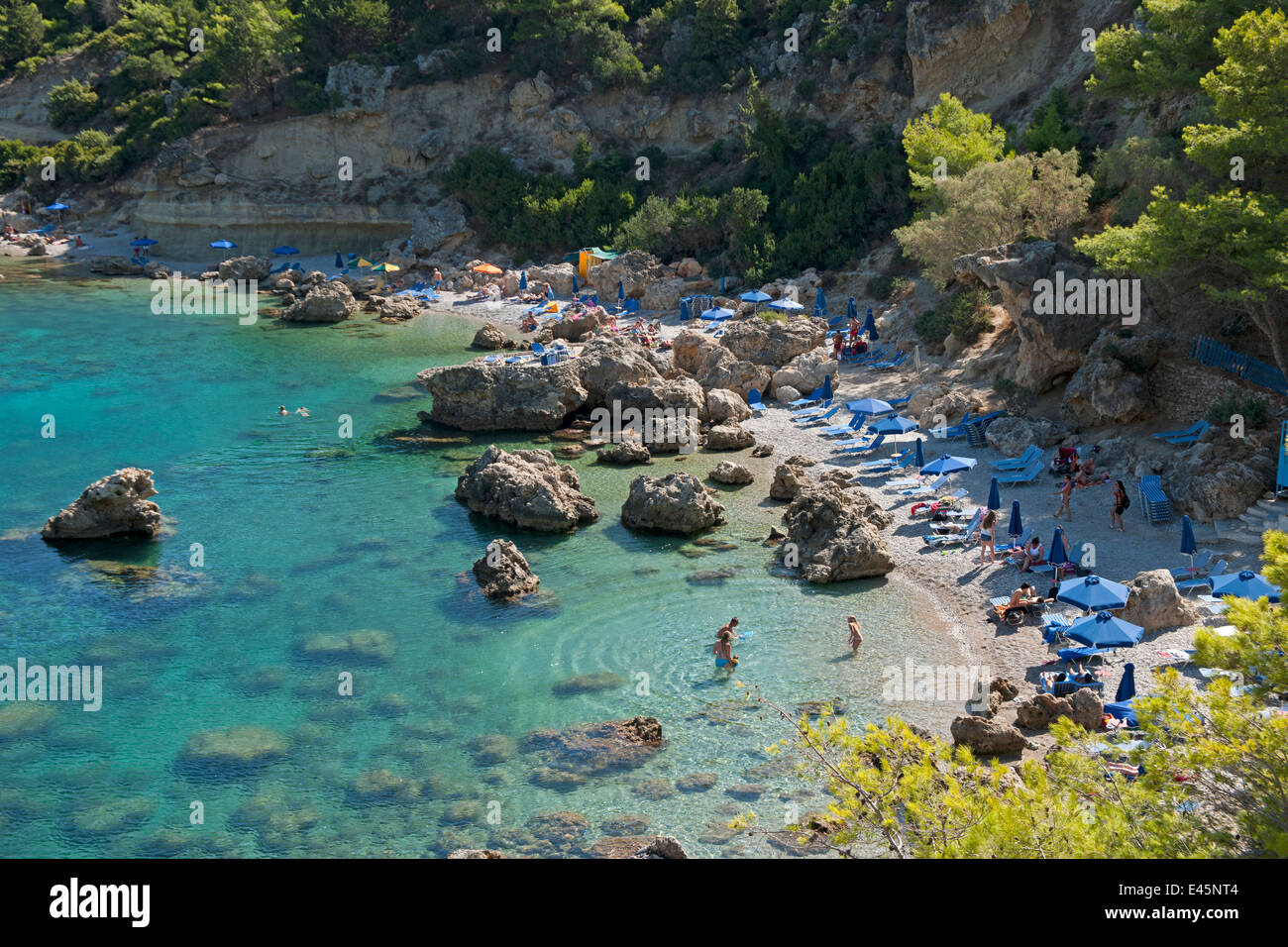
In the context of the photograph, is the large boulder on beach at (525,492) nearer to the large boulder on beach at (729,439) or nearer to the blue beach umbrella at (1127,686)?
the large boulder on beach at (729,439)

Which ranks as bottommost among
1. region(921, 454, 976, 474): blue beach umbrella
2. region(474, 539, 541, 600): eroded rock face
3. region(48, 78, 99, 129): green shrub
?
region(474, 539, 541, 600): eroded rock face

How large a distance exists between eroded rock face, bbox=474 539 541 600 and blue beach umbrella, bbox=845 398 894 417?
44.8 feet

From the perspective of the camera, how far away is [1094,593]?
2053cm

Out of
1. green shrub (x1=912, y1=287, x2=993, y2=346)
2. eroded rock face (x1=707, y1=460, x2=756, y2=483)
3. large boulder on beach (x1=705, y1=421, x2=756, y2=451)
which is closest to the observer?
eroded rock face (x1=707, y1=460, x2=756, y2=483)

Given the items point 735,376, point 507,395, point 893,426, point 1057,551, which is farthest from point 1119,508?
point 507,395

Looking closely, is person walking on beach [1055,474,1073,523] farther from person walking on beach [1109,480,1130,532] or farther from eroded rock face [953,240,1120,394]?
eroded rock face [953,240,1120,394]

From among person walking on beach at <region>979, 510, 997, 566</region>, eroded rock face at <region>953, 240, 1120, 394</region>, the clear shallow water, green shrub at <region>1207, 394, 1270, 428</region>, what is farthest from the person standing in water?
eroded rock face at <region>953, 240, 1120, 394</region>

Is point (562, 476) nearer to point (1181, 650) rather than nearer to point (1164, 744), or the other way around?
point (1181, 650)

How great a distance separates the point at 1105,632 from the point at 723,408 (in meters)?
19.1

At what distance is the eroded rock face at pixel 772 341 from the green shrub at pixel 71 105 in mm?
62185

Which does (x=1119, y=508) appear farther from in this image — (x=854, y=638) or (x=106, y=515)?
(x=106, y=515)

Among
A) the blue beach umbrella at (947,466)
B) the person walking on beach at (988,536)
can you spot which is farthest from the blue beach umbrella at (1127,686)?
the blue beach umbrella at (947,466)

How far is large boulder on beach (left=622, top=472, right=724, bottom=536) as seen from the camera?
28188 mm

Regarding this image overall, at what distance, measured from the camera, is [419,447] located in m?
35.8
